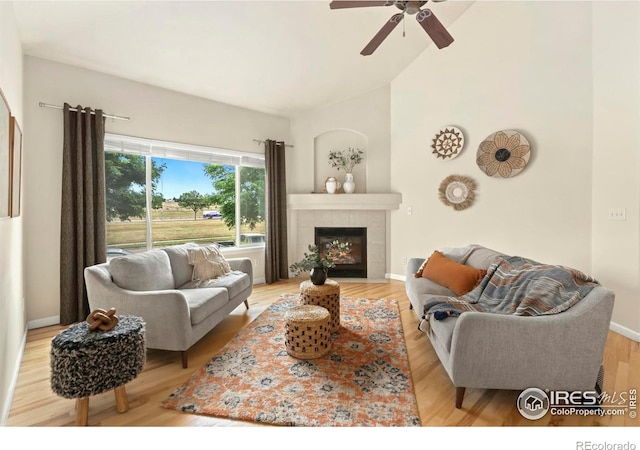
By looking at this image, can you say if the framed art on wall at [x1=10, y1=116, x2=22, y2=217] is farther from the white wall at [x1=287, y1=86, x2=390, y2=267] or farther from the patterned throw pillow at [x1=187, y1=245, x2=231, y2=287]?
the white wall at [x1=287, y1=86, x2=390, y2=267]

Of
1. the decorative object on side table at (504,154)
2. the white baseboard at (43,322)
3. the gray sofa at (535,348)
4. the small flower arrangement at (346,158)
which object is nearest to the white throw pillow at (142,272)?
the white baseboard at (43,322)

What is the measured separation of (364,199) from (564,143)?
2639 millimetres

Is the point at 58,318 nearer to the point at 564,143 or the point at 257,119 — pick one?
the point at 257,119

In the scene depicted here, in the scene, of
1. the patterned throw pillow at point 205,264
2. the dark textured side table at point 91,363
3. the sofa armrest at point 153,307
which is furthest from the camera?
the patterned throw pillow at point 205,264

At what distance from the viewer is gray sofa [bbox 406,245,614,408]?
1.74 metres

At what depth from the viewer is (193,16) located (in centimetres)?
294

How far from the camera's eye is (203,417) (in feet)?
5.98

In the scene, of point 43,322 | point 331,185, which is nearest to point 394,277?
point 331,185

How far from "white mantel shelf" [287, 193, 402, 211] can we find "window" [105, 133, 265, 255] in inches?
28.8

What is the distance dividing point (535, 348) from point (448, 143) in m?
3.33

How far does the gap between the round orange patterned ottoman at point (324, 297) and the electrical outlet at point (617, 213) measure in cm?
271

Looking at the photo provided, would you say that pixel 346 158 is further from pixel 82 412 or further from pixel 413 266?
pixel 82 412

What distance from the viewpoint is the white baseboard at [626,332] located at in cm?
281

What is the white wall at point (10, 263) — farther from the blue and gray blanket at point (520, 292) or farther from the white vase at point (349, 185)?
the white vase at point (349, 185)
